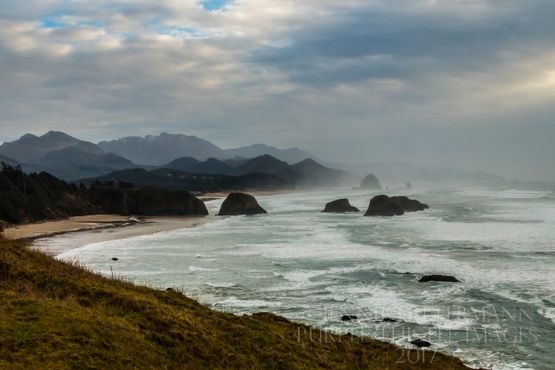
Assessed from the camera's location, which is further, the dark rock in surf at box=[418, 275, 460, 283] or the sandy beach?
the sandy beach

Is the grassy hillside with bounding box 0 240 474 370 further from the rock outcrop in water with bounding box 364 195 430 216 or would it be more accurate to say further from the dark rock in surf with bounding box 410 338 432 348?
the rock outcrop in water with bounding box 364 195 430 216

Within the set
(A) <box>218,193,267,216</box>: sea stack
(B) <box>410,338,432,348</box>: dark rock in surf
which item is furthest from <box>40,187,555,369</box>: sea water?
(A) <box>218,193,267,216</box>: sea stack

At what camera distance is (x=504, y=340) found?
677 inches

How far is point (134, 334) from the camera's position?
10.3 m

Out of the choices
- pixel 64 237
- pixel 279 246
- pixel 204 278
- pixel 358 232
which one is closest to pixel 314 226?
pixel 358 232

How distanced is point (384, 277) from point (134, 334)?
20.1 metres

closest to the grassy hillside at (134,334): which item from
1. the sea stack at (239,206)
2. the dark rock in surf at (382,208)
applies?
the dark rock in surf at (382,208)

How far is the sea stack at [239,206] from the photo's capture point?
272ft

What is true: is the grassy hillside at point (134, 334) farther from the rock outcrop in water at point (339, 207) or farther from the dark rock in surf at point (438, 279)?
the rock outcrop in water at point (339, 207)

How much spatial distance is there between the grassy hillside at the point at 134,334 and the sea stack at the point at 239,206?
6745cm

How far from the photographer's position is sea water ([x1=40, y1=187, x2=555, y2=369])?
18.0 m

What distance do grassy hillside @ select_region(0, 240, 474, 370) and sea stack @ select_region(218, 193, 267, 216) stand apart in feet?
221

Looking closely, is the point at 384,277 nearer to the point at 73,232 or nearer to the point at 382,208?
the point at 73,232

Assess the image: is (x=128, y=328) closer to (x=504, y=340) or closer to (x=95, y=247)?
(x=504, y=340)
